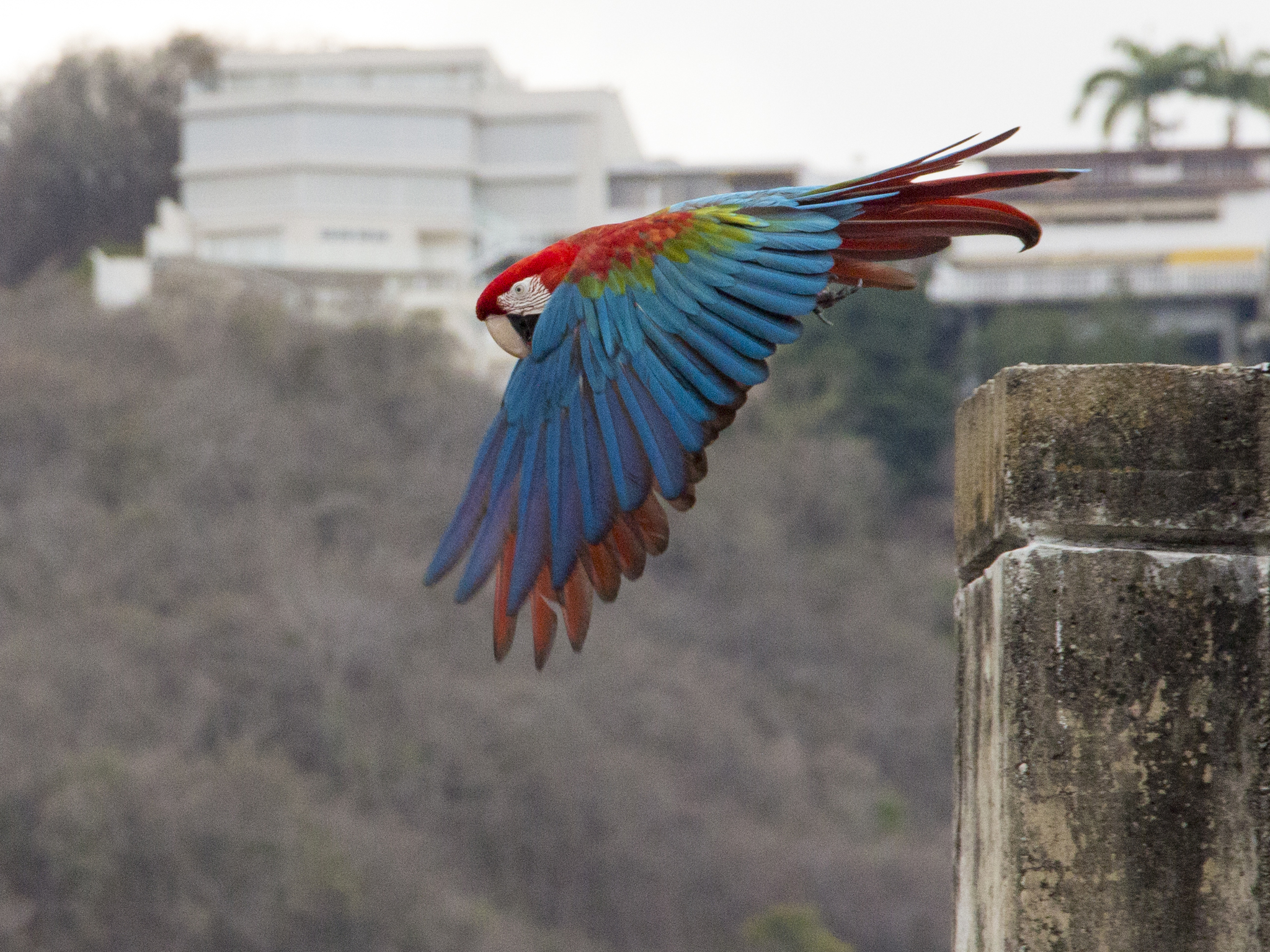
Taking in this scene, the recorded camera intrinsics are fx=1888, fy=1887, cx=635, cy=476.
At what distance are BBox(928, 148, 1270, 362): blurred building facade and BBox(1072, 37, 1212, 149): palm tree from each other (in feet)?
5.21

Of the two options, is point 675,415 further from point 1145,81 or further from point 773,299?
point 1145,81

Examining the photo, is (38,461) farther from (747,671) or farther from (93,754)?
(747,671)

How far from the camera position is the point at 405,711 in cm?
3597

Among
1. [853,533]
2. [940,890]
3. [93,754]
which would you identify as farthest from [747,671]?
[93,754]

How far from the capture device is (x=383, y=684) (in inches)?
1443

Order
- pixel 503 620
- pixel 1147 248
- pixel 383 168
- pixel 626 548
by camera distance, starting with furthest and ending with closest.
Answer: pixel 383 168 < pixel 1147 248 < pixel 626 548 < pixel 503 620

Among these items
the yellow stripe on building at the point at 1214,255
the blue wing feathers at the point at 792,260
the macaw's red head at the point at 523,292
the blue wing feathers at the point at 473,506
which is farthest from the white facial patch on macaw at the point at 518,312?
the yellow stripe on building at the point at 1214,255

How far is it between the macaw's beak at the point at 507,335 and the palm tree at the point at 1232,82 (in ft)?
157

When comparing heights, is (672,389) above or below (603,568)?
above

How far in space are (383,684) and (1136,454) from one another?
34840 mm

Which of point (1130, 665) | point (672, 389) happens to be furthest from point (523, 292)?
point (1130, 665)

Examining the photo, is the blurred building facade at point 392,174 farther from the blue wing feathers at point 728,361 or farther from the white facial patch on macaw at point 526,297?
the blue wing feathers at point 728,361

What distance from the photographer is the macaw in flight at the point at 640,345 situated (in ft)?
10.7

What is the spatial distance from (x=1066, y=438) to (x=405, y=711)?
34.1 meters
